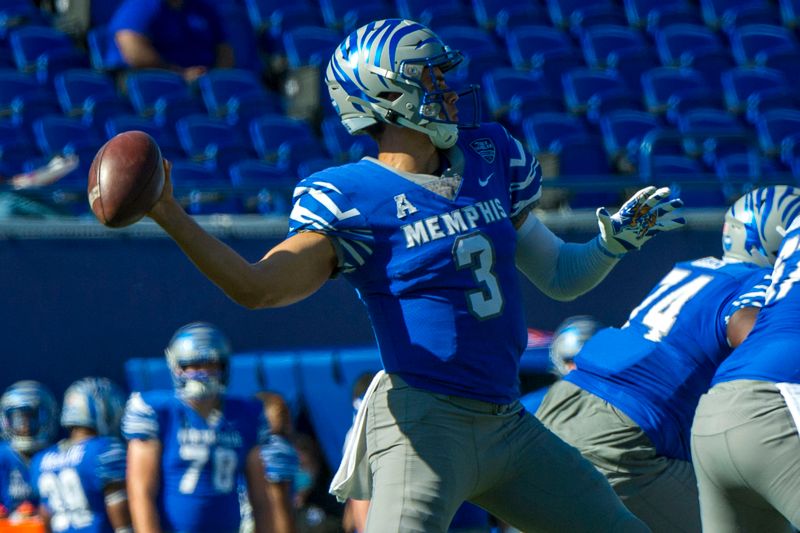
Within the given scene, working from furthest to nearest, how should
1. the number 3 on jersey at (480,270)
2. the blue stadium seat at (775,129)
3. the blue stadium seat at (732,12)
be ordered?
the blue stadium seat at (732,12) → the blue stadium seat at (775,129) → the number 3 on jersey at (480,270)

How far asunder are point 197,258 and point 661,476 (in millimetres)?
2011

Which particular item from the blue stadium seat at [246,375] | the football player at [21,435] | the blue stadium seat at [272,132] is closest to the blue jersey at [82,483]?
the football player at [21,435]

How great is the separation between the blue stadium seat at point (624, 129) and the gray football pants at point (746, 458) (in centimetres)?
644

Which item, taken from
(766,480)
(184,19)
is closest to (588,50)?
(184,19)

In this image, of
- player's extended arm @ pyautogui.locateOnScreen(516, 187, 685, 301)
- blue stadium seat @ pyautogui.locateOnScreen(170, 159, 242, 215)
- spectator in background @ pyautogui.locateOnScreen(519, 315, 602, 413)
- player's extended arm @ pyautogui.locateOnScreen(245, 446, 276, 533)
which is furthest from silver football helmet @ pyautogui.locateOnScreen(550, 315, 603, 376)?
player's extended arm @ pyautogui.locateOnScreen(516, 187, 685, 301)

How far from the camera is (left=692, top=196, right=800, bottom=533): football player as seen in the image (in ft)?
13.1

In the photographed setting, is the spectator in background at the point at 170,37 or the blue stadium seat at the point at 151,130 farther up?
the spectator in background at the point at 170,37

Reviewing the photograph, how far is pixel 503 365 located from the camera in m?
3.77

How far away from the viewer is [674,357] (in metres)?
4.74

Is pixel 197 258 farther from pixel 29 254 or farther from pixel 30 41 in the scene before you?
pixel 30 41

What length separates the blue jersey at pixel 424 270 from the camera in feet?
12.1

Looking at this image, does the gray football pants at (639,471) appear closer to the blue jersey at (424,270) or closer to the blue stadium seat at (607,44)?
the blue jersey at (424,270)

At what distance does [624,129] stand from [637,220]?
6.88 m

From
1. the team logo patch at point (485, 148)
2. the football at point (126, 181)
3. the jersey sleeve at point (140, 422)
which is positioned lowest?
the jersey sleeve at point (140, 422)
